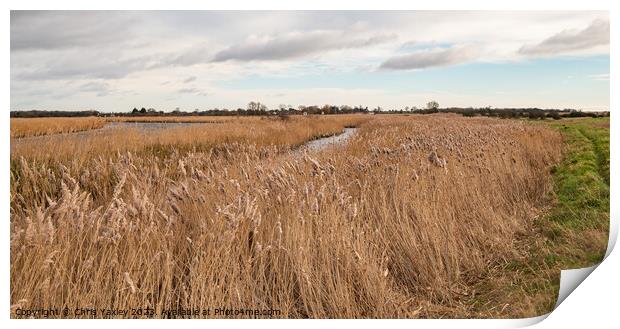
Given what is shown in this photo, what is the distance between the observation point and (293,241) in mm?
3766

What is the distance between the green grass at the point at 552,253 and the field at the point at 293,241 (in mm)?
17

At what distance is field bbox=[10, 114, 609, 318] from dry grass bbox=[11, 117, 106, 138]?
0.05 m

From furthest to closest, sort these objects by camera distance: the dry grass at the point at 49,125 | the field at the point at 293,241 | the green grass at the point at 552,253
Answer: the dry grass at the point at 49,125
the green grass at the point at 552,253
the field at the point at 293,241

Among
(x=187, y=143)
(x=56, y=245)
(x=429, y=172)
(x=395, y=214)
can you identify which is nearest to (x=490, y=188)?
(x=429, y=172)

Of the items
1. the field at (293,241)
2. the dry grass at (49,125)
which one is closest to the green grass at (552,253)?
the field at (293,241)

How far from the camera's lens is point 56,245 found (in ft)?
10.5

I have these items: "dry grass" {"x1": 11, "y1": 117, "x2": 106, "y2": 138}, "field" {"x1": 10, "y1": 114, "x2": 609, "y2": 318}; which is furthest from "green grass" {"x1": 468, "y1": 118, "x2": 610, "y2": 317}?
"dry grass" {"x1": 11, "y1": 117, "x2": 106, "y2": 138}

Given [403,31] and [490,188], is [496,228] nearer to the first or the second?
[490,188]

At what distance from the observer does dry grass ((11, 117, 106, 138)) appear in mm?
4180

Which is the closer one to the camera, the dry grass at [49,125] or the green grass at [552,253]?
the green grass at [552,253]

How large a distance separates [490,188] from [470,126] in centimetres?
458

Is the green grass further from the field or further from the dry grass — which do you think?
the dry grass

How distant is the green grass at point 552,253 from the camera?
12.5 feet

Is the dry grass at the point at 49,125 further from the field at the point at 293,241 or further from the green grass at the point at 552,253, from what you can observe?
the green grass at the point at 552,253
